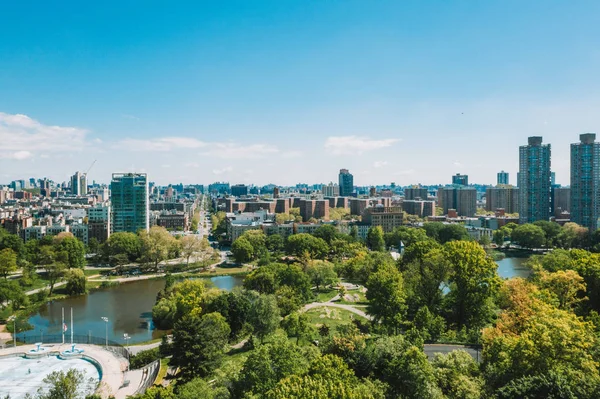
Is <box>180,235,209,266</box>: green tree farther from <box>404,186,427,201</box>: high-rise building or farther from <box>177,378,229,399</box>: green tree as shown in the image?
<box>404,186,427,201</box>: high-rise building

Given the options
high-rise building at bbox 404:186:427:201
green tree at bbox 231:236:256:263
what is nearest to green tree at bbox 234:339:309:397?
green tree at bbox 231:236:256:263

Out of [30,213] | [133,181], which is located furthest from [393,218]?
[30,213]

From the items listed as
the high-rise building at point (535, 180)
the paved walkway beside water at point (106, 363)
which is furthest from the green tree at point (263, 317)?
the high-rise building at point (535, 180)

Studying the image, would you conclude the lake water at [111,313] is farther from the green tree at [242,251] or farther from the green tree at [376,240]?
the green tree at [376,240]

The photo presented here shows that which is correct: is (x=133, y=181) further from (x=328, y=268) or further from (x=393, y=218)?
(x=393, y=218)

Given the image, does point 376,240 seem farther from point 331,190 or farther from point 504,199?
point 331,190

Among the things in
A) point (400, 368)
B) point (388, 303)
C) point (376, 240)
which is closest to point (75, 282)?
point (388, 303)

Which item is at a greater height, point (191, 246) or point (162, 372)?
point (191, 246)
